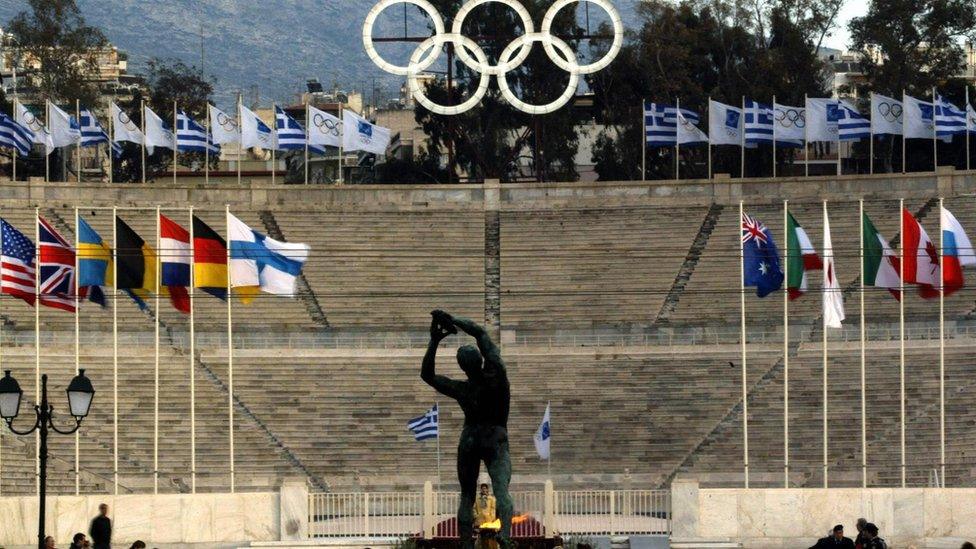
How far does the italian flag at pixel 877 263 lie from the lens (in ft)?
140

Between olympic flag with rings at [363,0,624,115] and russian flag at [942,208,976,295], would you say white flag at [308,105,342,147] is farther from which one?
russian flag at [942,208,976,295]

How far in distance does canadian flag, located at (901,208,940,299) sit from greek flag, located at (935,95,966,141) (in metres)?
19.7

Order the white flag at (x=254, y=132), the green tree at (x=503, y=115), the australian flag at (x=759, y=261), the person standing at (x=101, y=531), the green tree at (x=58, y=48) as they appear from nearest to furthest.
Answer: the person standing at (x=101, y=531), the australian flag at (x=759, y=261), the white flag at (x=254, y=132), the green tree at (x=503, y=115), the green tree at (x=58, y=48)

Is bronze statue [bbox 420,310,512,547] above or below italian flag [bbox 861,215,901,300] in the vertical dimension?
below

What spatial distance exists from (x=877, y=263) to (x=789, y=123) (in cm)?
2229

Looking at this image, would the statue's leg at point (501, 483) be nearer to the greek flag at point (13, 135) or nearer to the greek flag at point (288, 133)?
the greek flag at point (13, 135)

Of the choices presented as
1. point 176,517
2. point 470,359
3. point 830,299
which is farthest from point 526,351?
point 470,359

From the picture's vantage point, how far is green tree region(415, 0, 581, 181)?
74500mm

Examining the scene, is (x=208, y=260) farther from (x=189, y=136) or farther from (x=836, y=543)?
(x=189, y=136)

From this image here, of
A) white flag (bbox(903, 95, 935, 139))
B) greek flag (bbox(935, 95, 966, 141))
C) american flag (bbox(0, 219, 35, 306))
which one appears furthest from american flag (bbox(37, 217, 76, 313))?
white flag (bbox(903, 95, 935, 139))

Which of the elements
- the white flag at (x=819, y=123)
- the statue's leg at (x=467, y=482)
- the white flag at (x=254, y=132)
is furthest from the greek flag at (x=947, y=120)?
the statue's leg at (x=467, y=482)

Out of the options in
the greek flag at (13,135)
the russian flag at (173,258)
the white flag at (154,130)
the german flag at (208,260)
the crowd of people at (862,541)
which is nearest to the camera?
the crowd of people at (862,541)

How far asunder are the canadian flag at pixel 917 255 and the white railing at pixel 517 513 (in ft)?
24.6

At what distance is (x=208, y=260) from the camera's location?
42.3 meters
